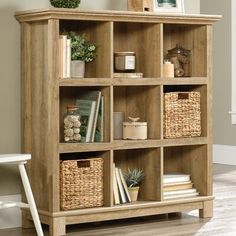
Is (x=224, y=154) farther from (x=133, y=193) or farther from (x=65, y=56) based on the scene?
(x=65, y=56)

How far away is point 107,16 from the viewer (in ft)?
13.8

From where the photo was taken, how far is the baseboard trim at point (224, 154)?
7.42m

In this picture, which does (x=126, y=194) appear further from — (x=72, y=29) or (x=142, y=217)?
(x=72, y=29)

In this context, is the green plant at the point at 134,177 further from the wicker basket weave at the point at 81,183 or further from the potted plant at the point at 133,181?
the wicker basket weave at the point at 81,183

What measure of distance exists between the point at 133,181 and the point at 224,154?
10.3ft

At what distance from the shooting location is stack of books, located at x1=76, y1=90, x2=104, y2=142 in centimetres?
427

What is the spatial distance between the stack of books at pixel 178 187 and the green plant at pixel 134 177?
0.48 ft

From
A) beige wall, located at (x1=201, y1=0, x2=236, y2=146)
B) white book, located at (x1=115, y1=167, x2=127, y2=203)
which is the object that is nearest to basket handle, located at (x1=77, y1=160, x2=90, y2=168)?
white book, located at (x1=115, y1=167, x2=127, y2=203)

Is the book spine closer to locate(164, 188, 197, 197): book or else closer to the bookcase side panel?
the bookcase side panel

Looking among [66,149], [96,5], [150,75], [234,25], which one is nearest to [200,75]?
[150,75]

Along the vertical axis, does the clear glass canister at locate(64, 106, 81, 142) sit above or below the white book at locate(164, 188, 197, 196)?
above

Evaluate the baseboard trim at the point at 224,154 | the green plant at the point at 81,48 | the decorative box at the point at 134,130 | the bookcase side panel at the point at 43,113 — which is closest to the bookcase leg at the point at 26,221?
the bookcase side panel at the point at 43,113

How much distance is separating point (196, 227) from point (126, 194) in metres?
0.44

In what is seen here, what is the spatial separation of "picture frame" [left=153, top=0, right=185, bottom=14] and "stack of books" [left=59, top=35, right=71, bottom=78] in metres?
0.67
